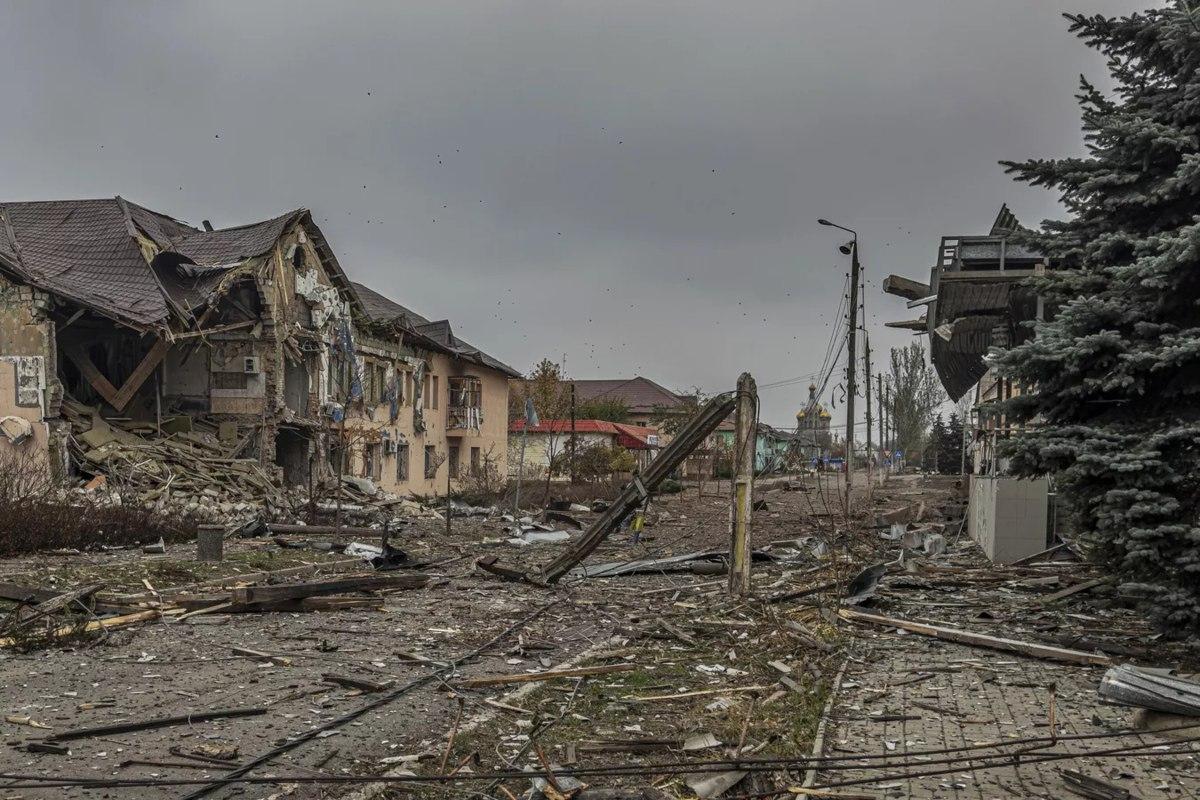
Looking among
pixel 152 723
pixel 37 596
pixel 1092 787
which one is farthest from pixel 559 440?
pixel 1092 787

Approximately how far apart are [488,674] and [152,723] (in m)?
3.16

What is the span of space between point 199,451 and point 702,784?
26.6 meters

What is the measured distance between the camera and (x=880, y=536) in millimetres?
23531

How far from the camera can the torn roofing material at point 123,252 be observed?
2762 centimetres

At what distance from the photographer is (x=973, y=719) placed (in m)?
7.55

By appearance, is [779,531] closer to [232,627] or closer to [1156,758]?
[232,627]

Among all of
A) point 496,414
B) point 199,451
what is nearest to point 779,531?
point 199,451

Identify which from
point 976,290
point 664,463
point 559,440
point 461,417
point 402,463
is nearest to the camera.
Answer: point 664,463

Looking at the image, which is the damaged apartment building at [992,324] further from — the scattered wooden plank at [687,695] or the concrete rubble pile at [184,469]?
the concrete rubble pile at [184,469]

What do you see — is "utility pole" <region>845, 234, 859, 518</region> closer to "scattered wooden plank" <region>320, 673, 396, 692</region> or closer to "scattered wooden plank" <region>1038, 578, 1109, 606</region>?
"scattered wooden plank" <region>1038, 578, 1109, 606</region>

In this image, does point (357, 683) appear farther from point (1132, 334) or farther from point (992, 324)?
point (992, 324)

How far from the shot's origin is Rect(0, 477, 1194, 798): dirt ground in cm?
658

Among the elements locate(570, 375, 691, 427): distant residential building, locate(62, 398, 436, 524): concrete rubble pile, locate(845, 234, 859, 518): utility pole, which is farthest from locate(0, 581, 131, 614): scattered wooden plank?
locate(570, 375, 691, 427): distant residential building

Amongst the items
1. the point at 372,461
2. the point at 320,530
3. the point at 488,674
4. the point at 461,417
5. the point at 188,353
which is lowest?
the point at 320,530
